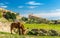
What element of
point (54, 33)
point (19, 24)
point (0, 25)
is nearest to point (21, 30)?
point (19, 24)

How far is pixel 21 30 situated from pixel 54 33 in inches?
191

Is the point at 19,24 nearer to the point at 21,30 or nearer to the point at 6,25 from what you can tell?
the point at 21,30

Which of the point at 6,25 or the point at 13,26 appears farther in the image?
the point at 6,25

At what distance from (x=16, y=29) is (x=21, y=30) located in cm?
172

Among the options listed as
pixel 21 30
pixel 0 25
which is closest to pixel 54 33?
pixel 21 30

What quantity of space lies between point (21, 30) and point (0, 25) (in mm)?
9763

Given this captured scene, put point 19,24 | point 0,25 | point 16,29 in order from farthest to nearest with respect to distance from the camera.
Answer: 1. point 0,25
2. point 16,29
3. point 19,24

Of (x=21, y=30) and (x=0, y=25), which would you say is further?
(x=0, y=25)

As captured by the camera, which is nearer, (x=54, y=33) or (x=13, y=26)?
(x=13, y=26)

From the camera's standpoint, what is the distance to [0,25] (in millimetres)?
36781

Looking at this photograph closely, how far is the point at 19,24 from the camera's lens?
88.6 ft

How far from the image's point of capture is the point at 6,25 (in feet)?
126

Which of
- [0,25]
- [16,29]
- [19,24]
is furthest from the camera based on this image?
[0,25]

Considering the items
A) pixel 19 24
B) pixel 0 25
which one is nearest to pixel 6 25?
pixel 0 25
